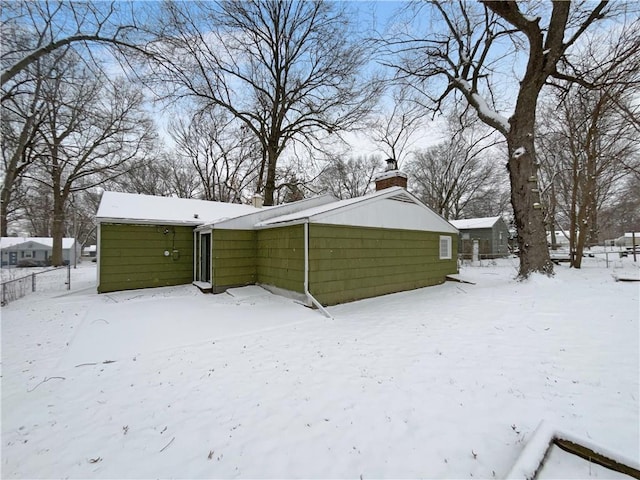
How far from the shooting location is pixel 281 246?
26.5 feet

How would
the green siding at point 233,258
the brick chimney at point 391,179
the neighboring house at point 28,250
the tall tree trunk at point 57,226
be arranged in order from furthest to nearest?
the neighboring house at point 28,250 < the tall tree trunk at point 57,226 < the brick chimney at point 391,179 < the green siding at point 233,258

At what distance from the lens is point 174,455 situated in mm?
2279

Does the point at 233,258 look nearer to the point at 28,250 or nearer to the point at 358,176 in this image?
the point at 358,176

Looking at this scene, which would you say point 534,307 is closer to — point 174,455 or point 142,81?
point 174,455

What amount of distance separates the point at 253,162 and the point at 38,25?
1551 cm

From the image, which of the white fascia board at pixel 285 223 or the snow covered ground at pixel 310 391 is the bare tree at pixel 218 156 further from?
the snow covered ground at pixel 310 391

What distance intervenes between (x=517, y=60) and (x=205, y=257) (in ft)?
44.2

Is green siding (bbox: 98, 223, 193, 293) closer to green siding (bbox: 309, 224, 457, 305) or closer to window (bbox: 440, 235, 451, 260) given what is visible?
green siding (bbox: 309, 224, 457, 305)

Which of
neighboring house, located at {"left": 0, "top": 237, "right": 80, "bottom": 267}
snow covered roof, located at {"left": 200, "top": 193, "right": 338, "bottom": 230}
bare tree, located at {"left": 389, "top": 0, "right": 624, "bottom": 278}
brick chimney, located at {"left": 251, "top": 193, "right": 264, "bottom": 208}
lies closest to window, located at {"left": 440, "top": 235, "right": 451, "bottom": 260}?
bare tree, located at {"left": 389, "top": 0, "right": 624, "bottom": 278}

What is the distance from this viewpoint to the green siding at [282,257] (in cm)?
725

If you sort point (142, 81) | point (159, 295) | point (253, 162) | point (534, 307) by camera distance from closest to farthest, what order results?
point (534, 307) → point (142, 81) → point (159, 295) → point (253, 162)

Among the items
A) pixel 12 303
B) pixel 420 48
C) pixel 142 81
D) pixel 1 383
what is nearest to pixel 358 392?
pixel 1 383

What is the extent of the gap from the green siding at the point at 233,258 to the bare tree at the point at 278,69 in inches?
315

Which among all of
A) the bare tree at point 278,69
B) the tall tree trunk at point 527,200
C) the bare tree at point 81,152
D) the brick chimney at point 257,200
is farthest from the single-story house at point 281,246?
the bare tree at point 81,152
